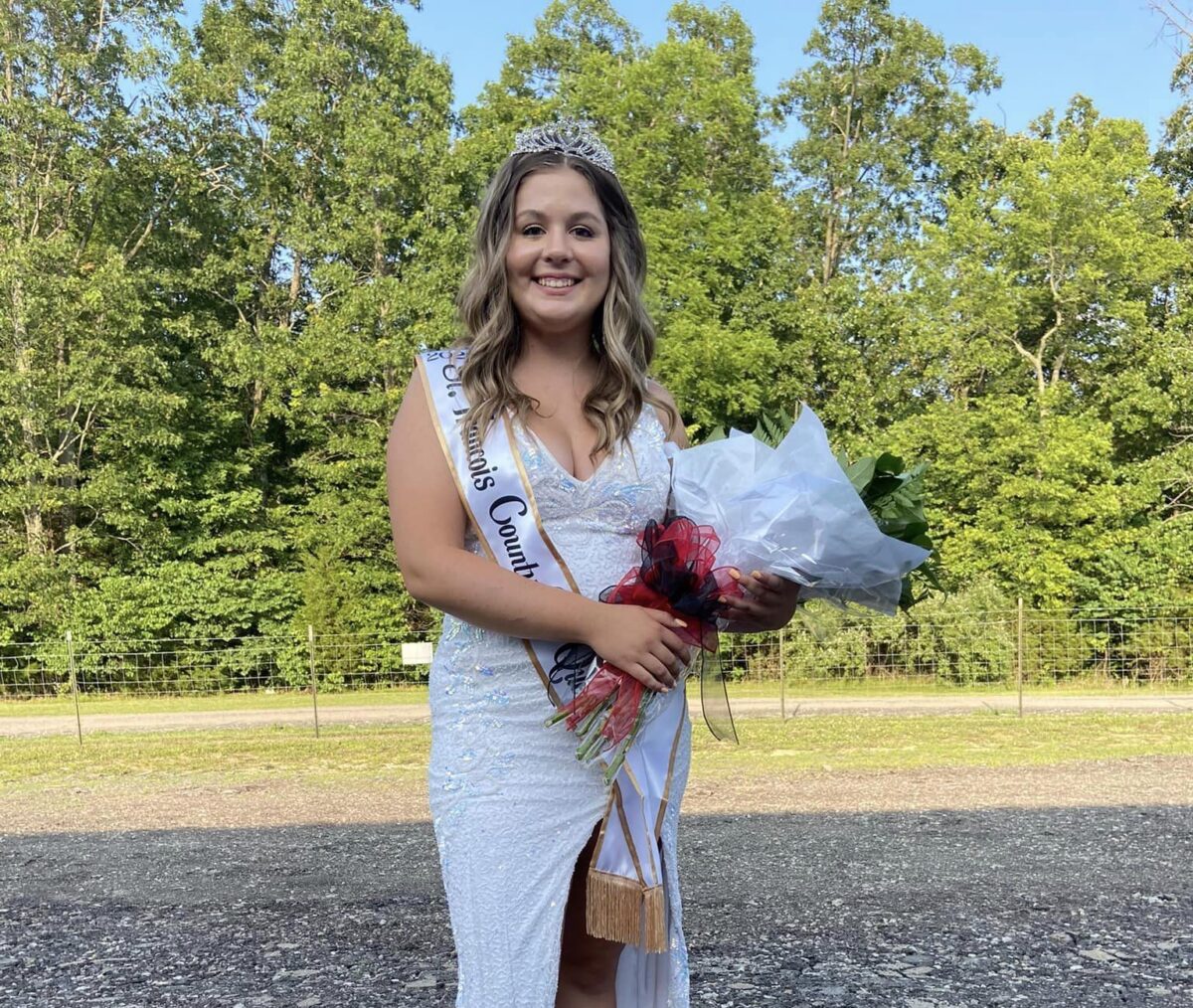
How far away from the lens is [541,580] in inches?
69.8

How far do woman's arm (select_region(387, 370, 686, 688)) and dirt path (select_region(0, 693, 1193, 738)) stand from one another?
36.9 feet

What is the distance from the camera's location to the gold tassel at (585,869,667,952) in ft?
5.69

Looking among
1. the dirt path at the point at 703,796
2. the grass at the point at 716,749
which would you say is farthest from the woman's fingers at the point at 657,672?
the grass at the point at 716,749

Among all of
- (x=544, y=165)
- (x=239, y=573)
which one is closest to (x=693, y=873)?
(x=544, y=165)

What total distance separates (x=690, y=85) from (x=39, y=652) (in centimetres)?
1687

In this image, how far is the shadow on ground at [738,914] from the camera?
3.88 meters

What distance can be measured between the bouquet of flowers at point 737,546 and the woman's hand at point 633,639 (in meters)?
0.04

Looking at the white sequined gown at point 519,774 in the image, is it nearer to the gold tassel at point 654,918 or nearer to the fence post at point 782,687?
the gold tassel at point 654,918

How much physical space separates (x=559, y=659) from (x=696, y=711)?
11076 mm

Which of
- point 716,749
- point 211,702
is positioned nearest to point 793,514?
point 716,749

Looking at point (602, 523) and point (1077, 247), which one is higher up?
point (1077, 247)

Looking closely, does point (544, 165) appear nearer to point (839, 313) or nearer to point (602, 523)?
point (602, 523)

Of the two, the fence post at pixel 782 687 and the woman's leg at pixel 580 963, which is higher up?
the woman's leg at pixel 580 963

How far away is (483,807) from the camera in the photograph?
172 cm
